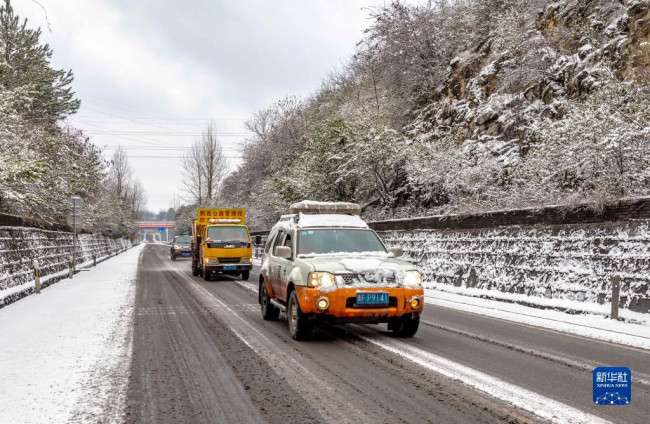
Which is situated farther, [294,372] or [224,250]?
[224,250]

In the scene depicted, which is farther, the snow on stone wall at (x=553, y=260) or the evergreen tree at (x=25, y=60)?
the evergreen tree at (x=25, y=60)

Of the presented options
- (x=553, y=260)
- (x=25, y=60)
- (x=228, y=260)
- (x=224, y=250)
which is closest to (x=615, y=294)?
(x=553, y=260)

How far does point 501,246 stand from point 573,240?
2.60 m

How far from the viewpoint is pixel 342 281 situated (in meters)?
7.39

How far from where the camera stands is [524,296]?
41.5ft

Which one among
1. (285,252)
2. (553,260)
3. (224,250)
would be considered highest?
(285,252)

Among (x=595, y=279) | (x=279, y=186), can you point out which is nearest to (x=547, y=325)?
(x=595, y=279)

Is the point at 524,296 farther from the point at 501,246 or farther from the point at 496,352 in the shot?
the point at 496,352

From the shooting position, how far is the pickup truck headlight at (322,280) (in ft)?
24.1

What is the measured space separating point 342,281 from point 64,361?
12.5 ft

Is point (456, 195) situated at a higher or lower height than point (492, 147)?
lower

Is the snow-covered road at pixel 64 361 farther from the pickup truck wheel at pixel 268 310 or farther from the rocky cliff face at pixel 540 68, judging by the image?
the rocky cliff face at pixel 540 68

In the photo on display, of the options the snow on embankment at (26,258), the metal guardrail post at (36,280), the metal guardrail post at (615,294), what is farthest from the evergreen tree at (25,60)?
the metal guardrail post at (615,294)

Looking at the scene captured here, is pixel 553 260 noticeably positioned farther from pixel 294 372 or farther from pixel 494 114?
pixel 494 114
